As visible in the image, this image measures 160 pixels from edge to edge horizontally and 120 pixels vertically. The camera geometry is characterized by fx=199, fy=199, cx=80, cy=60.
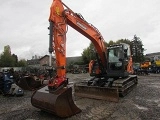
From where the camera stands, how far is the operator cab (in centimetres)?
1008

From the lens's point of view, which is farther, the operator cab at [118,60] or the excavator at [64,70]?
the operator cab at [118,60]

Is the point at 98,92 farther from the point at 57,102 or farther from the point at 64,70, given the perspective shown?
the point at 57,102

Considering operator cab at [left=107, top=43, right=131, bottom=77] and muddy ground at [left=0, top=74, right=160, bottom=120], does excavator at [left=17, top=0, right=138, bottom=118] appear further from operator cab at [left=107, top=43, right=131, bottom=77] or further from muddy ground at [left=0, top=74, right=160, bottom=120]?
muddy ground at [left=0, top=74, right=160, bottom=120]

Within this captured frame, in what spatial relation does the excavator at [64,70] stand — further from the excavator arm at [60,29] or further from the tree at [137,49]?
the tree at [137,49]

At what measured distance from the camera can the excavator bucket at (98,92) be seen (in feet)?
27.1

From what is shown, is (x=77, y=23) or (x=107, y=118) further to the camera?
(x=77, y=23)

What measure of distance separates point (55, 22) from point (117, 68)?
492 centimetres

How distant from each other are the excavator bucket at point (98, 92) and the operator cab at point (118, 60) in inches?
66.6

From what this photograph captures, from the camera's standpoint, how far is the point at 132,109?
7.05 m

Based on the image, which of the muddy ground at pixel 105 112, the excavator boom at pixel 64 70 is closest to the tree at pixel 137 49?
the excavator boom at pixel 64 70

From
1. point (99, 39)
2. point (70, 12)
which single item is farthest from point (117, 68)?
point (70, 12)

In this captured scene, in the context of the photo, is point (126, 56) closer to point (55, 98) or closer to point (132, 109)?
point (132, 109)

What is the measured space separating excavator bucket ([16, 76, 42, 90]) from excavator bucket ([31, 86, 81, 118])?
6771 millimetres

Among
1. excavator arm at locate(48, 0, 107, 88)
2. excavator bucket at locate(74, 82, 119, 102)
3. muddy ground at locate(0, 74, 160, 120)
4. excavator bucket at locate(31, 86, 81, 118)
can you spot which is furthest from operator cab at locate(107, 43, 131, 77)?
excavator bucket at locate(31, 86, 81, 118)
